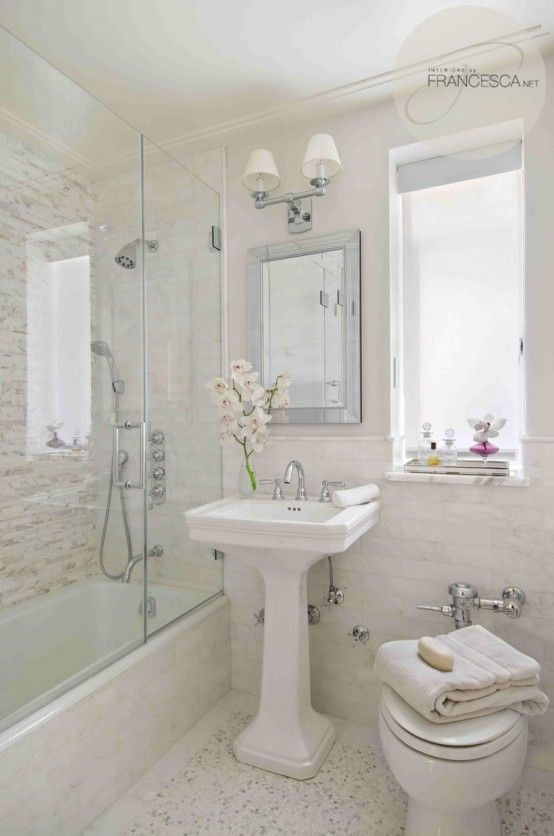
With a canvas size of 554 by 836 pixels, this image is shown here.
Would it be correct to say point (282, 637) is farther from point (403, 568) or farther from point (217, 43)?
point (217, 43)

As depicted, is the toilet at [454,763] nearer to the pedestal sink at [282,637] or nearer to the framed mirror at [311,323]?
the pedestal sink at [282,637]

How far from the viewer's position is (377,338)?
2102 millimetres

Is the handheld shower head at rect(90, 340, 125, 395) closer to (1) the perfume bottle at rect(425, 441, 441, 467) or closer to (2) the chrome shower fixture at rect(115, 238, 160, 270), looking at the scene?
(2) the chrome shower fixture at rect(115, 238, 160, 270)

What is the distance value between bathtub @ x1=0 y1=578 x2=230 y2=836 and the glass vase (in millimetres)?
504

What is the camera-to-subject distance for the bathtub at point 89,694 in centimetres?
139

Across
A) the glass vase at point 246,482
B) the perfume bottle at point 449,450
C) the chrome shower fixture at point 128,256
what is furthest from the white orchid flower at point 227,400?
the perfume bottle at point 449,450

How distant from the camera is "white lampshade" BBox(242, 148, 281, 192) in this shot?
2123mm

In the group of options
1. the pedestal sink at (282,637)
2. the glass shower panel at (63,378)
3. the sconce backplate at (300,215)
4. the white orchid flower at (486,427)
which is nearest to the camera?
the glass shower panel at (63,378)

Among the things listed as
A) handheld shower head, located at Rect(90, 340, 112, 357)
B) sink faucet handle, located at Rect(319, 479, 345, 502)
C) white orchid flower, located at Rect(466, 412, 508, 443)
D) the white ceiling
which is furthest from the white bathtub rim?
the white ceiling

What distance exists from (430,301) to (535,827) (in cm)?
190

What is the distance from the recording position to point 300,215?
7.30ft

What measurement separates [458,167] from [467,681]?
1.92 meters

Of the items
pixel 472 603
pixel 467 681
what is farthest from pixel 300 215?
pixel 467 681

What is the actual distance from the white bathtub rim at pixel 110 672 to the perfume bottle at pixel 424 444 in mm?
1109
